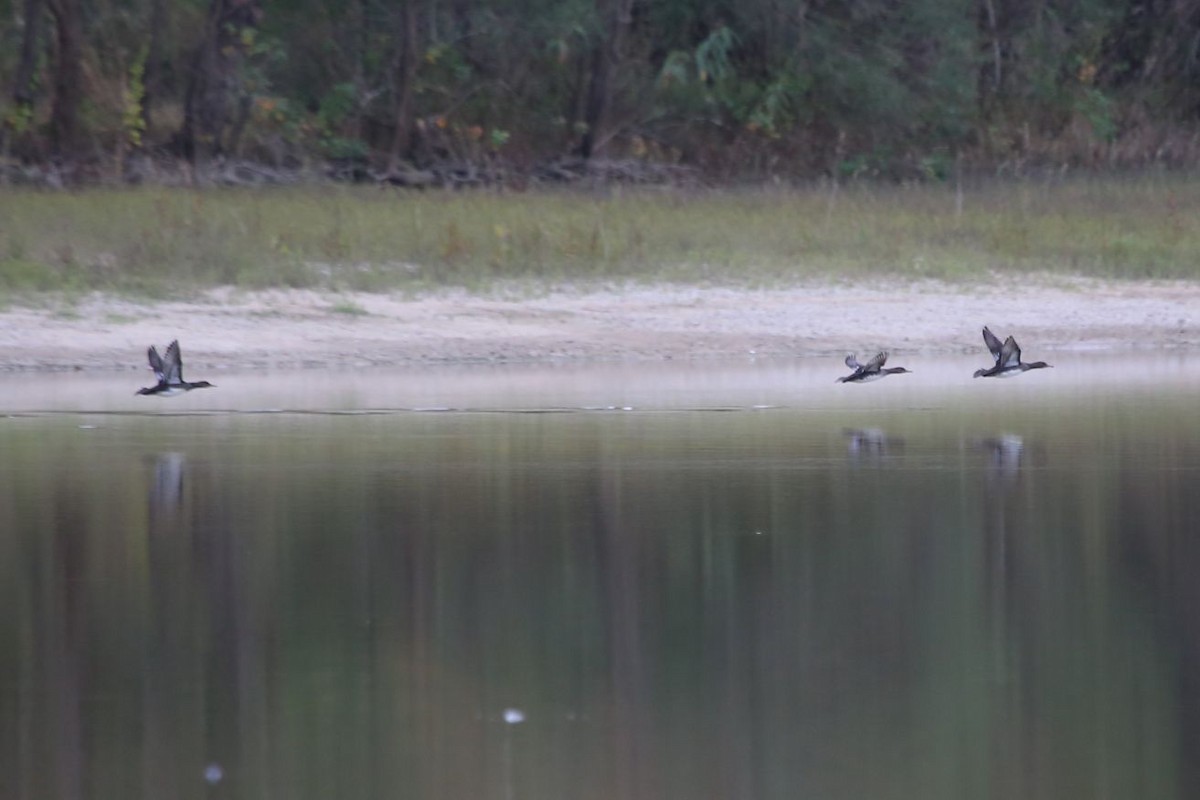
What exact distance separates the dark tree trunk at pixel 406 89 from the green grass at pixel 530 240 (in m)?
5.18

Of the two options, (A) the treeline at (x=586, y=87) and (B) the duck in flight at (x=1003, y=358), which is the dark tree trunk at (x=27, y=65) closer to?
(A) the treeline at (x=586, y=87)

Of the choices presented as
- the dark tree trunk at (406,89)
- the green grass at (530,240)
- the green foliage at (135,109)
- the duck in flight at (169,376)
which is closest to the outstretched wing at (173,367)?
the duck in flight at (169,376)

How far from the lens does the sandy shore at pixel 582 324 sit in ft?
44.3

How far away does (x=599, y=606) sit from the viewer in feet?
19.9

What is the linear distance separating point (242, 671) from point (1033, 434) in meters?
5.74

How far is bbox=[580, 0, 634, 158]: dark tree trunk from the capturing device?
2588 cm

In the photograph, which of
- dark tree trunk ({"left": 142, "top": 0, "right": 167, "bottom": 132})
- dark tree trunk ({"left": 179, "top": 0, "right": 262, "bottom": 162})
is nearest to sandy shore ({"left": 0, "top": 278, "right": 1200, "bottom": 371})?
dark tree trunk ({"left": 179, "top": 0, "right": 262, "bottom": 162})

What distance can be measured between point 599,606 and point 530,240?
10339 mm

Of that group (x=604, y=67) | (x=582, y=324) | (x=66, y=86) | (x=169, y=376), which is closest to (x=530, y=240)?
(x=582, y=324)

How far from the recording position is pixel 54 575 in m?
6.53

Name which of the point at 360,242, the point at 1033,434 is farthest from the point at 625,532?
the point at 360,242

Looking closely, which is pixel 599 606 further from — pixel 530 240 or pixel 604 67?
pixel 604 67

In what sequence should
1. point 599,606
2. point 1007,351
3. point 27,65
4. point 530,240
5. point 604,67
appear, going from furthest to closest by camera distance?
point 604,67 → point 27,65 → point 530,240 → point 1007,351 → point 599,606

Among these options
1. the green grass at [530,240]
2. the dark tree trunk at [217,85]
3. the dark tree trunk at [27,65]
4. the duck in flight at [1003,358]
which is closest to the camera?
the duck in flight at [1003,358]
